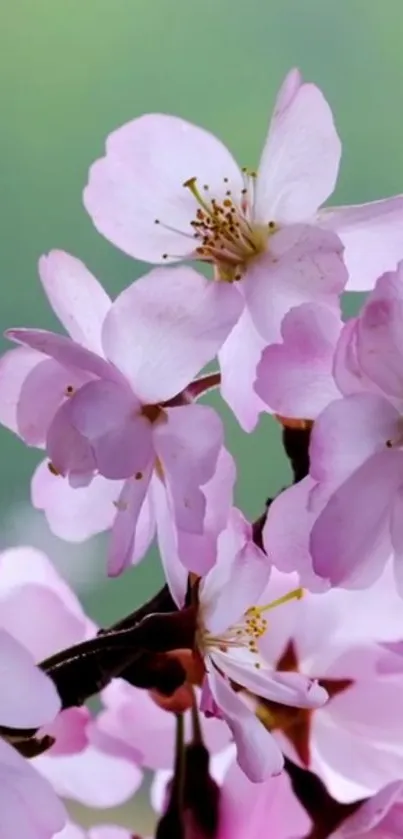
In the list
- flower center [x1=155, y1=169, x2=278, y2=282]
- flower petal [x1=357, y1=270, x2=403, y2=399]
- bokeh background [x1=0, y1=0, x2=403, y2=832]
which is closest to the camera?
flower petal [x1=357, y1=270, x2=403, y2=399]

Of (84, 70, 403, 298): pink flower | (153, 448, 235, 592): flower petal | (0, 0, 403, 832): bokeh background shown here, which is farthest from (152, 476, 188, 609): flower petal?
(0, 0, 403, 832): bokeh background

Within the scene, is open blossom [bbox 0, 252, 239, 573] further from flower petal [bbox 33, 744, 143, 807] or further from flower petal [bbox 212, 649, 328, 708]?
flower petal [bbox 33, 744, 143, 807]

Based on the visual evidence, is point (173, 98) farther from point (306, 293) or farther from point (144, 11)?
point (306, 293)

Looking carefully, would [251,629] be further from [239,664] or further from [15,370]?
[15,370]

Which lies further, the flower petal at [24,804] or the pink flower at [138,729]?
the pink flower at [138,729]

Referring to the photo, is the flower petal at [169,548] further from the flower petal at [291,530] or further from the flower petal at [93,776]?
the flower petal at [93,776]

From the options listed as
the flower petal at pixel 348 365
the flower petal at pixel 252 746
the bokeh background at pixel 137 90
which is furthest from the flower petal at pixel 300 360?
the bokeh background at pixel 137 90

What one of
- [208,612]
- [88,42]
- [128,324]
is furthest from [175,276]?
[88,42]
